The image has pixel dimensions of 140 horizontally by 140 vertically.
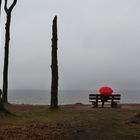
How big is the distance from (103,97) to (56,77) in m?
6.85

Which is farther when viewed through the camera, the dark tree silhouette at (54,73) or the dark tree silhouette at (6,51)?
the dark tree silhouette at (6,51)

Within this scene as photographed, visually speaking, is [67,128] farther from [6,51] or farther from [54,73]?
[6,51]

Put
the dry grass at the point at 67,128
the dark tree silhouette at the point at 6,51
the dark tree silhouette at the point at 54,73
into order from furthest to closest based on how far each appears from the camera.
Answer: the dark tree silhouette at the point at 6,51 < the dark tree silhouette at the point at 54,73 < the dry grass at the point at 67,128

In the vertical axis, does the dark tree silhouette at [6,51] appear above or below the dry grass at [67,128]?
above

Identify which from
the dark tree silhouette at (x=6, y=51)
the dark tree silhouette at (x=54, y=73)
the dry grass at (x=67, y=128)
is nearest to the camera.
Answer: the dry grass at (x=67, y=128)

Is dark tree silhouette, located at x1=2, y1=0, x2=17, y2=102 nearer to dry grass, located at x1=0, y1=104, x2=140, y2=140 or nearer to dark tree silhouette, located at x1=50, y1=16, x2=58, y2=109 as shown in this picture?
dark tree silhouette, located at x1=50, y1=16, x2=58, y2=109

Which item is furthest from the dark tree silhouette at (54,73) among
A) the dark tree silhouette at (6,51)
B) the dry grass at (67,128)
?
the dry grass at (67,128)

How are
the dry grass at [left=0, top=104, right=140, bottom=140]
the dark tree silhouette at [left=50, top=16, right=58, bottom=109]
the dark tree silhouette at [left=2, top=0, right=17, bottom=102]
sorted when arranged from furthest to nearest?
the dark tree silhouette at [left=2, top=0, right=17, bottom=102] → the dark tree silhouette at [left=50, top=16, right=58, bottom=109] → the dry grass at [left=0, top=104, right=140, bottom=140]

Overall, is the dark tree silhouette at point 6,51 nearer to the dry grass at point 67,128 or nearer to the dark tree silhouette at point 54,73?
the dark tree silhouette at point 54,73

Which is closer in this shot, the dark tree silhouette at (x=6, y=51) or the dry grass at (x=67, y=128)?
the dry grass at (x=67, y=128)

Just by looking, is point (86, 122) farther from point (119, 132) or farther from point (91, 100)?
point (91, 100)

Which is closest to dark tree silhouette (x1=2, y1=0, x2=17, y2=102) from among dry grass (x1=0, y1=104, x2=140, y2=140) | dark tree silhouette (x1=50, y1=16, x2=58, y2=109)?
dark tree silhouette (x1=50, y1=16, x2=58, y2=109)

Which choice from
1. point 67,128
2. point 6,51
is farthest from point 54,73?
point 67,128

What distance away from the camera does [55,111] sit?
30.5 meters
